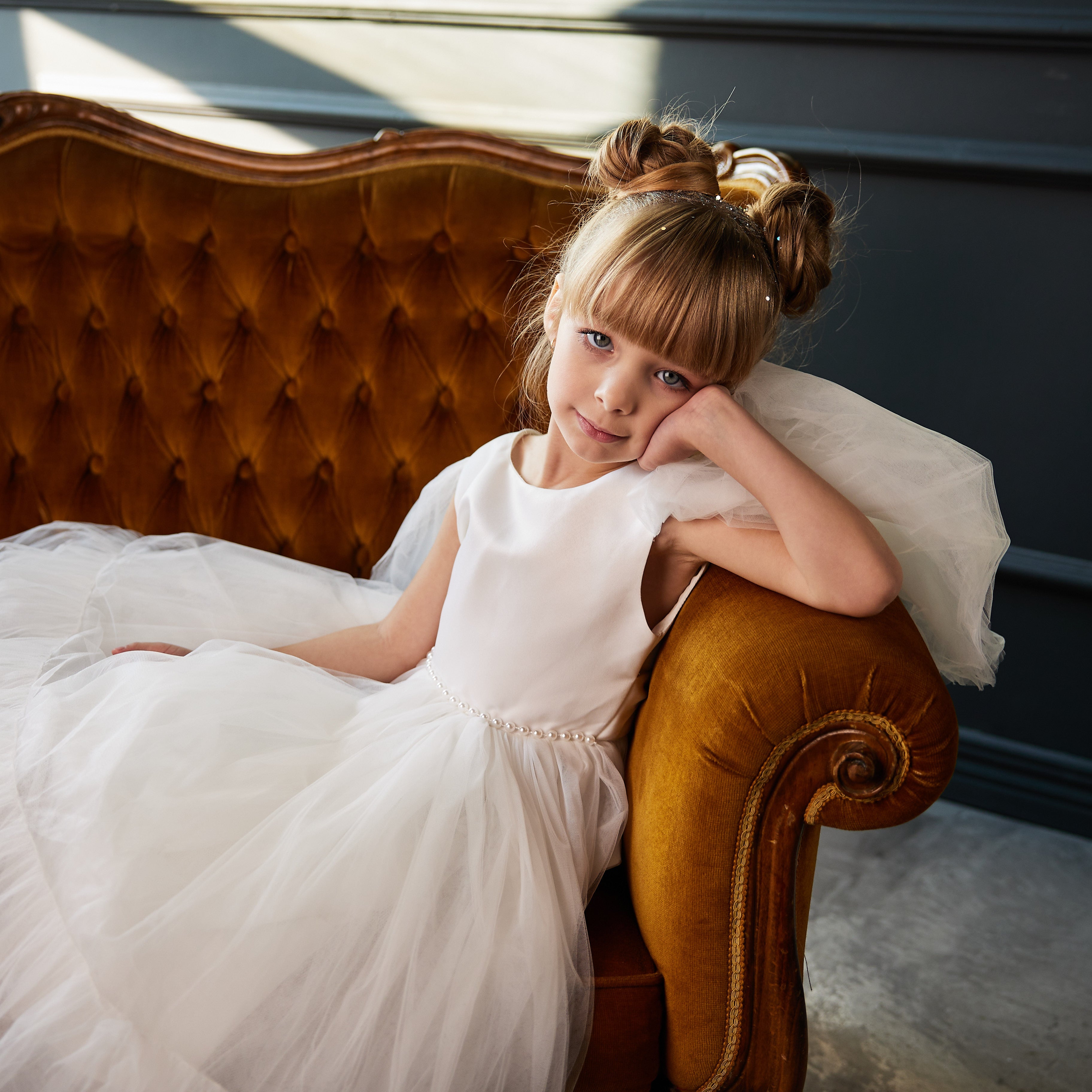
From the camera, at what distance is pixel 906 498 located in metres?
0.98

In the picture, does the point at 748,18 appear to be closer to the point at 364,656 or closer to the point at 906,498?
the point at 906,498

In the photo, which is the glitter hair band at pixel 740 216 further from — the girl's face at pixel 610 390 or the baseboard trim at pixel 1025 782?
the baseboard trim at pixel 1025 782

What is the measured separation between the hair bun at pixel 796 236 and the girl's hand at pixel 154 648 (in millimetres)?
896

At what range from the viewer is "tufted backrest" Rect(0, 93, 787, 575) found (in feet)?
5.54

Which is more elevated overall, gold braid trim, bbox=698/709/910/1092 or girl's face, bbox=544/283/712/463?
girl's face, bbox=544/283/712/463

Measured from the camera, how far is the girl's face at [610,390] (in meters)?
0.98

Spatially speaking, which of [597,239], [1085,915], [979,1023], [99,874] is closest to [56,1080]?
[99,874]

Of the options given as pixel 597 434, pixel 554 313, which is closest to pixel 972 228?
pixel 554 313

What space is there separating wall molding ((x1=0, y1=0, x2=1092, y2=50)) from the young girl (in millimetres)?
914

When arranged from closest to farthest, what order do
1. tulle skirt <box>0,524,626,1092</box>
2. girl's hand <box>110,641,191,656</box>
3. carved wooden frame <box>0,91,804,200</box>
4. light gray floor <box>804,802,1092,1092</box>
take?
tulle skirt <box>0,524,626,1092</box> → girl's hand <box>110,641,191,656</box> → light gray floor <box>804,802,1092,1092</box> → carved wooden frame <box>0,91,804,200</box>

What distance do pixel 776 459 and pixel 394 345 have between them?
39.2 inches

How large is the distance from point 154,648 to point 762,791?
83 centimetres

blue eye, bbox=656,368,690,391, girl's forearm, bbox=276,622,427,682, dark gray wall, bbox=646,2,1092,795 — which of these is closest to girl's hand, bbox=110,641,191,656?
girl's forearm, bbox=276,622,427,682

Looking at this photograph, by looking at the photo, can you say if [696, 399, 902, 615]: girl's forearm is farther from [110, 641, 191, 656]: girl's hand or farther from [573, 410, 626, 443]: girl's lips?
[110, 641, 191, 656]: girl's hand
